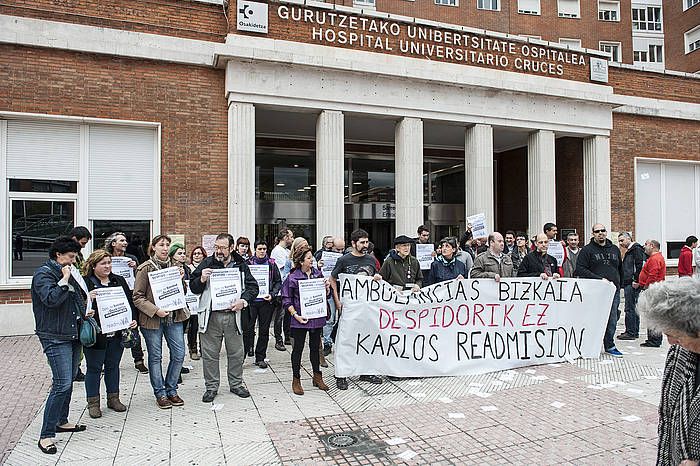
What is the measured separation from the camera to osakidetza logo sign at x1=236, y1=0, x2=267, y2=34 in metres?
11.1

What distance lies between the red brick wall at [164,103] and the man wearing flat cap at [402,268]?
17.9ft

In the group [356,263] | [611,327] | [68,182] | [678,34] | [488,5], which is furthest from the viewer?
[678,34]

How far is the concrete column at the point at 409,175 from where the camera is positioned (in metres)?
12.6

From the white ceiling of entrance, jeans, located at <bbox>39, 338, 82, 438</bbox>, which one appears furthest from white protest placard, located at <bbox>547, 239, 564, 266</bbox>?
jeans, located at <bbox>39, 338, 82, 438</bbox>

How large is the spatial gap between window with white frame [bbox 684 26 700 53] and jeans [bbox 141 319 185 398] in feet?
136

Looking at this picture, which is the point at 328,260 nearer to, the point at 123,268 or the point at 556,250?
the point at 123,268

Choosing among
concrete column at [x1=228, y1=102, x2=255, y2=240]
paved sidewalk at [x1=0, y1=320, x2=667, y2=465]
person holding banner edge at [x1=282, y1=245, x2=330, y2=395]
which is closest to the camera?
paved sidewalk at [x1=0, y1=320, x2=667, y2=465]

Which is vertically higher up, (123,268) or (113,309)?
(123,268)

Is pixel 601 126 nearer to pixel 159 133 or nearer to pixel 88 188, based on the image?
pixel 159 133

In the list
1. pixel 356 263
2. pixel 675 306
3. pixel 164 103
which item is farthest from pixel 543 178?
pixel 675 306

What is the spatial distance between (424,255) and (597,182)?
823cm

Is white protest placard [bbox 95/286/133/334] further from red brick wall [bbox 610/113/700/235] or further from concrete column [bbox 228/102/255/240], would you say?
red brick wall [bbox 610/113/700/235]

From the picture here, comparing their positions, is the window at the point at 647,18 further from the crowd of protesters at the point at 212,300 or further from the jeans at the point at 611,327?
the jeans at the point at 611,327

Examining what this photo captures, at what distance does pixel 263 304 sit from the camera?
784 cm
